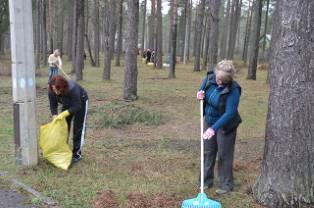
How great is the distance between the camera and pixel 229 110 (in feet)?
15.7

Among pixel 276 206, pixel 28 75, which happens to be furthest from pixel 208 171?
pixel 28 75

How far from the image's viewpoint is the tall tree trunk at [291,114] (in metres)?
4.32

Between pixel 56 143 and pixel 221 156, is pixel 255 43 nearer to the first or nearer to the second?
pixel 56 143

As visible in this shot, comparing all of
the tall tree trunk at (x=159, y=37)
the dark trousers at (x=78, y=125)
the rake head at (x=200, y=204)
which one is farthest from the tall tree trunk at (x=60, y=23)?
the rake head at (x=200, y=204)

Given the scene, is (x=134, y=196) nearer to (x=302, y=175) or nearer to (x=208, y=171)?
(x=208, y=171)

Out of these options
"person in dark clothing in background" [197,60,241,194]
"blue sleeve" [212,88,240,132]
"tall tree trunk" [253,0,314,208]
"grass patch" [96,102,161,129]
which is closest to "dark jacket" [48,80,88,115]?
"person in dark clothing in background" [197,60,241,194]

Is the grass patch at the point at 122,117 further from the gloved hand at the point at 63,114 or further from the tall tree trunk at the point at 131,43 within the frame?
the gloved hand at the point at 63,114

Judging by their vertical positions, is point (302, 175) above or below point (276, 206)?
above

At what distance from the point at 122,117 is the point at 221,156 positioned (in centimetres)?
472

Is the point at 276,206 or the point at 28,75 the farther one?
the point at 28,75

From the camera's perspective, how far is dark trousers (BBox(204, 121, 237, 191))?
5070 mm

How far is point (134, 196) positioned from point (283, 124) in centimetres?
188

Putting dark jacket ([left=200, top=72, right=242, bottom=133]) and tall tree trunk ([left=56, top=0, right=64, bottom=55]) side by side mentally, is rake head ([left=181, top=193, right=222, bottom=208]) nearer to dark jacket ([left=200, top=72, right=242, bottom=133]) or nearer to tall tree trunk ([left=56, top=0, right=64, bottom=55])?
dark jacket ([left=200, top=72, right=242, bottom=133])

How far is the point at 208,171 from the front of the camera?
534cm
